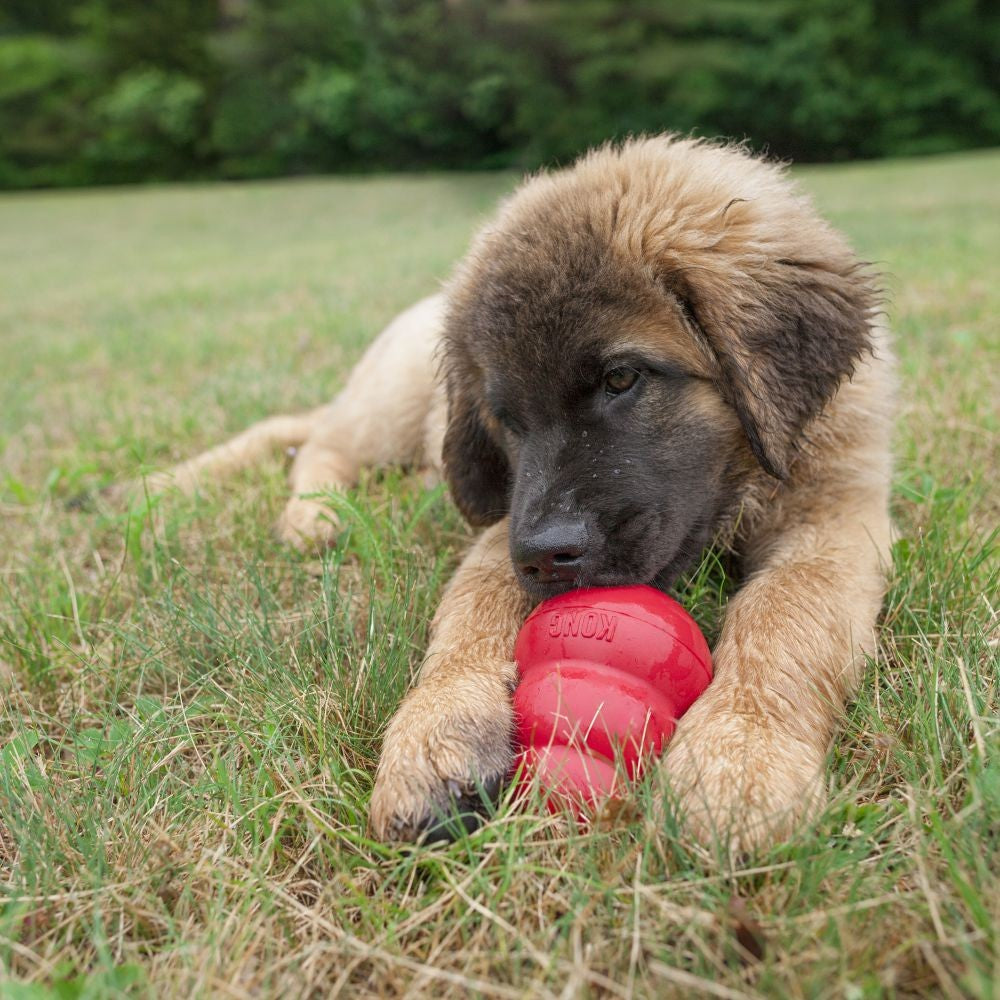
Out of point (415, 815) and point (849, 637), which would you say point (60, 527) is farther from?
point (849, 637)

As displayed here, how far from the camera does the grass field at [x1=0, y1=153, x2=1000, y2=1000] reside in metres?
1.24

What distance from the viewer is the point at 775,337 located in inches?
91.3

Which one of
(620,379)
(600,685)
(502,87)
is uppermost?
(620,379)

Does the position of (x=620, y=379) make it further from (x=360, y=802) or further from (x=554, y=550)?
(x=360, y=802)

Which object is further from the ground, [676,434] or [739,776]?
[676,434]

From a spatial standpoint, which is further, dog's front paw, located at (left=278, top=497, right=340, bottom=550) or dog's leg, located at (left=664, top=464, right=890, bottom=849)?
dog's front paw, located at (left=278, top=497, right=340, bottom=550)

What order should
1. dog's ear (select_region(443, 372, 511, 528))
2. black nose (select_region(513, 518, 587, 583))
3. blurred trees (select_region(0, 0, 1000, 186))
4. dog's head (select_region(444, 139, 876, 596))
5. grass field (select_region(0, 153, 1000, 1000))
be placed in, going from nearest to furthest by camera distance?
grass field (select_region(0, 153, 1000, 1000)), black nose (select_region(513, 518, 587, 583)), dog's head (select_region(444, 139, 876, 596)), dog's ear (select_region(443, 372, 511, 528)), blurred trees (select_region(0, 0, 1000, 186))

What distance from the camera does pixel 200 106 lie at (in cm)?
3644

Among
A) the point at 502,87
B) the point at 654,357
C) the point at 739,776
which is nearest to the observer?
the point at 739,776

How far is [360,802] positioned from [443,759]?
0.16m

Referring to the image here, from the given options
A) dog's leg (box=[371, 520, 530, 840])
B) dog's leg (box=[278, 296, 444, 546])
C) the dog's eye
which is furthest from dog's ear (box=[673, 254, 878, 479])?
dog's leg (box=[278, 296, 444, 546])

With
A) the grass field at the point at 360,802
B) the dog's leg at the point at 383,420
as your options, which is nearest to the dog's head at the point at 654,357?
the grass field at the point at 360,802

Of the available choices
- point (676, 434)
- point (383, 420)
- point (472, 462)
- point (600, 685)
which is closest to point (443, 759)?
point (600, 685)

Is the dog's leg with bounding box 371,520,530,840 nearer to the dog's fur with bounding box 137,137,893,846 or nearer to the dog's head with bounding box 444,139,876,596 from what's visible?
the dog's fur with bounding box 137,137,893,846
